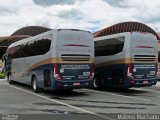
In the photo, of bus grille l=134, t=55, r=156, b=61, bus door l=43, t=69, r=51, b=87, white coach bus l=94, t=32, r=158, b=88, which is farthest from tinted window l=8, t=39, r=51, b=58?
bus grille l=134, t=55, r=156, b=61

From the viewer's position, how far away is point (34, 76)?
19172 mm

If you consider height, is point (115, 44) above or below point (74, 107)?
above

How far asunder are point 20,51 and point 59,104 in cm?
926

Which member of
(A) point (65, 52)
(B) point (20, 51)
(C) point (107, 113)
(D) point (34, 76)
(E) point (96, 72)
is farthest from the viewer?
(B) point (20, 51)

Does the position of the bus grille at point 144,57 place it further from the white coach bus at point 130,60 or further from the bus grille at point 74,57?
the bus grille at point 74,57

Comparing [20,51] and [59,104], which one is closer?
[59,104]

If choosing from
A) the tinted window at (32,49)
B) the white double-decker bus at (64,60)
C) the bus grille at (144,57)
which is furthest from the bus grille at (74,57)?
the bus grille at (144,57)

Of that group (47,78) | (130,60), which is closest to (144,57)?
(130,60)

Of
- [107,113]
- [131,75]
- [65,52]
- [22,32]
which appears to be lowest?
[107,113]

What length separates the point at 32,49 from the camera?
1941 centimetres

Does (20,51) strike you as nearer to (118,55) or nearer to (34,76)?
(34,76)

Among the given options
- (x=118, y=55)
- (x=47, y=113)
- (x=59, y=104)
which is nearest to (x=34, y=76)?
(x=118, y=55)

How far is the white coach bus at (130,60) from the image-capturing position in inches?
700

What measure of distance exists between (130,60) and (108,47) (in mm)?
2188
